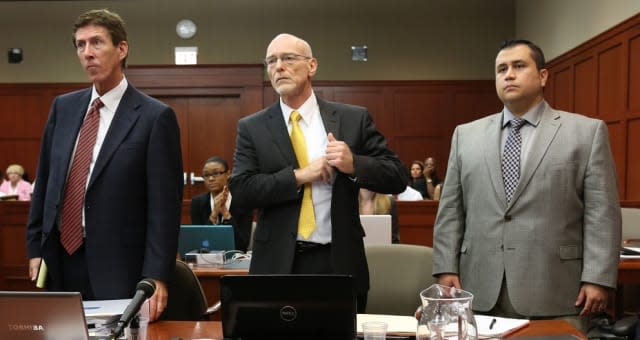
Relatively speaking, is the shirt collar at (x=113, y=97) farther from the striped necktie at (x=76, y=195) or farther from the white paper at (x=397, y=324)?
the white paper at (x=397, y=324)

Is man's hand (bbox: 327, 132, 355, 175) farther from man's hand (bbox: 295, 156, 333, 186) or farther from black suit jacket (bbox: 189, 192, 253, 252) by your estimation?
black suit jacket (bbox: 189, 192, 253, 252)

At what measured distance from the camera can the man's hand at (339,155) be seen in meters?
2.12

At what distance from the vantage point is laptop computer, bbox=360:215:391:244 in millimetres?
3551

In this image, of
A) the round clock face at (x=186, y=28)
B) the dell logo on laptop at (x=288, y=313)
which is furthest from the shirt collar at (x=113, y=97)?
the round clock face at (x=186, y=28)

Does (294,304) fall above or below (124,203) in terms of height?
below

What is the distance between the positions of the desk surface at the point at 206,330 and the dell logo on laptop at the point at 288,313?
0.97ft

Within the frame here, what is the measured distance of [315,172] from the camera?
7.13 feet

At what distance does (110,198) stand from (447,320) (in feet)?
3.73

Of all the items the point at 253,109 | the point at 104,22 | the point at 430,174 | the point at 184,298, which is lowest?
the point at 184,298

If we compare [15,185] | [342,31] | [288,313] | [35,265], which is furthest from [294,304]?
[342,31]

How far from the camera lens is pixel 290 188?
7.14ft

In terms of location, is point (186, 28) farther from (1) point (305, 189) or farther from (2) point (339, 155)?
(2) point (339, 155)

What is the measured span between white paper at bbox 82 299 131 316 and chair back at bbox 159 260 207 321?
55 cm

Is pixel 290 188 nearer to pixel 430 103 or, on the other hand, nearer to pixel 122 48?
pixel 122 48
